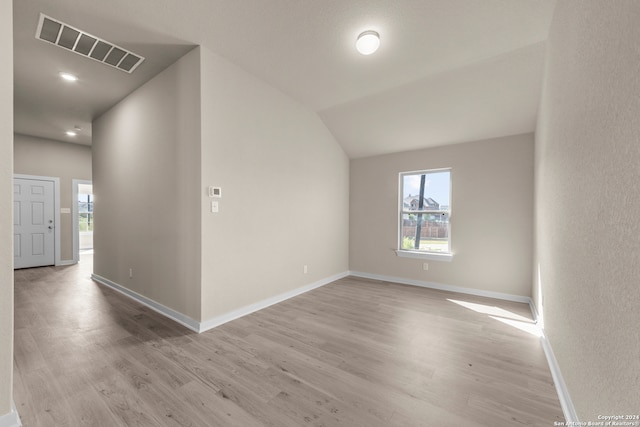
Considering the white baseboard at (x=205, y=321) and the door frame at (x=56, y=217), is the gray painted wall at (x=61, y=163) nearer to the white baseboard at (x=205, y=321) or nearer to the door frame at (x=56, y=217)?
the door frame at (x=56, y=217)

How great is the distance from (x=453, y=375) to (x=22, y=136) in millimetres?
8718

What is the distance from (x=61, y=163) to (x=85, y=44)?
5093 millimetres

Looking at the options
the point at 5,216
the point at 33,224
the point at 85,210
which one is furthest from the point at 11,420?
the point at 85,210

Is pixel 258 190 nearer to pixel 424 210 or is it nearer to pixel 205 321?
pixel 205 321

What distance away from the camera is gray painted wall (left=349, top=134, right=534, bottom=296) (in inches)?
142

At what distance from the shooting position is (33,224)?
5.61m

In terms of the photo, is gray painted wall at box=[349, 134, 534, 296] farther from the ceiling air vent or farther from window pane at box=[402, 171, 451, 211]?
the ceiling air vent

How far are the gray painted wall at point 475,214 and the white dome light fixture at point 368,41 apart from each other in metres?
2.40

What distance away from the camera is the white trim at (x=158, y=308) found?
2.69m

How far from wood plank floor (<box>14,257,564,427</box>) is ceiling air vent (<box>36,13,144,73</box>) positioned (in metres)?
2.93

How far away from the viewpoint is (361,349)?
7.55ft

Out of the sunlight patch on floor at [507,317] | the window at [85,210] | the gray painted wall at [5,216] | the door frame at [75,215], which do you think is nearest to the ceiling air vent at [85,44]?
the gray painted wall at [5,216]

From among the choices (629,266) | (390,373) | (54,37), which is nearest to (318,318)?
(390,373)

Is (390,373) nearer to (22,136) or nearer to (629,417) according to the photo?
(629,417)
